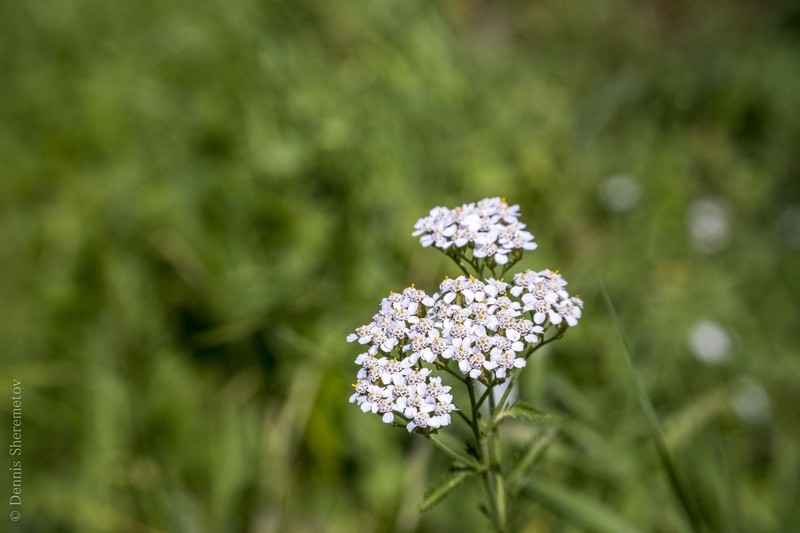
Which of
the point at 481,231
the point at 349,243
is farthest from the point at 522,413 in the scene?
the point at 349,243

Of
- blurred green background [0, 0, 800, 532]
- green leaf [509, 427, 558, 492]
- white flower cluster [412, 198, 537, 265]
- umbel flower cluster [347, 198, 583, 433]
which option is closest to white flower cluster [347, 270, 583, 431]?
umbel flower cluster [347, 198, 583, 433]

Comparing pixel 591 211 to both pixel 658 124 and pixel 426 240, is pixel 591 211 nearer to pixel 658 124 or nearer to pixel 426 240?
pixel 658 124

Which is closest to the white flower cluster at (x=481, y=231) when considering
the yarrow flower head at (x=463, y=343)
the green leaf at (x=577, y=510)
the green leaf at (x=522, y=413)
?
the yarrow flower head at (x=463, y=343)

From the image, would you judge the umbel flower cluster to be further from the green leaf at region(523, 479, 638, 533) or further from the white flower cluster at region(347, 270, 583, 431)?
the green leaf at region(523, 479, 638, 533)

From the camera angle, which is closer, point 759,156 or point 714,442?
point 714,442

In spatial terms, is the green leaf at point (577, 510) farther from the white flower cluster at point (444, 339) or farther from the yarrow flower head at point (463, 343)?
the white flower cluster at point (444, 339)

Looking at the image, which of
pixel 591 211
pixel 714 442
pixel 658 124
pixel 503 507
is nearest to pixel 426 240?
pixel 503 507

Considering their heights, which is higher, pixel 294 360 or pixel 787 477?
pixel 294 360
